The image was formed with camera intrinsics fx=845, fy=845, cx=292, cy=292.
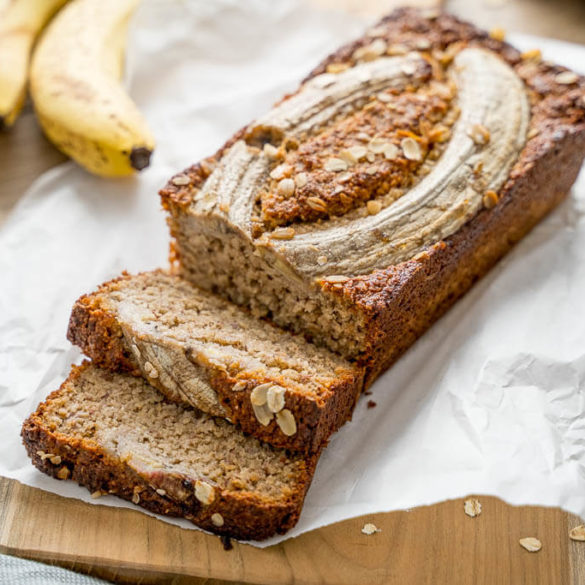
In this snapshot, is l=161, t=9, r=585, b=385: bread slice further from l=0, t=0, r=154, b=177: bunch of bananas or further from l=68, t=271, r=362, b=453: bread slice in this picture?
l=0, t=0, r=154, b=177: bunch of bananas

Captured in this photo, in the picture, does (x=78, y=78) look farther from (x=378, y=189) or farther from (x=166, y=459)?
(x=166, y=459)

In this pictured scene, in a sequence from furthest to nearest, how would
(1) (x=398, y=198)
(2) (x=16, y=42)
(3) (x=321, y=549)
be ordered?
(2) (x=16, y=42) → (1) (x=398, y=198) → (3) (x=321, y=549)

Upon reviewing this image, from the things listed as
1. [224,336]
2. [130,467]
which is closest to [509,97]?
[224,336]

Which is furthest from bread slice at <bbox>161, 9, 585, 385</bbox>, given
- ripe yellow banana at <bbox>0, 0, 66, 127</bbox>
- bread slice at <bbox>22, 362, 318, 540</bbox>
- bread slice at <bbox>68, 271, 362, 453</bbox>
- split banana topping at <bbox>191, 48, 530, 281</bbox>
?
ripe yellow banana at <bbox>0, 0, 66, 127</bbox>

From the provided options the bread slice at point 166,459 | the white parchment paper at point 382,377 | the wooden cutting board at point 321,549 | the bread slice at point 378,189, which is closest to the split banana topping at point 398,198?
the bread slice at point 378,189

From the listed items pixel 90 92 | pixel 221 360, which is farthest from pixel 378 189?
pixel 90 92
